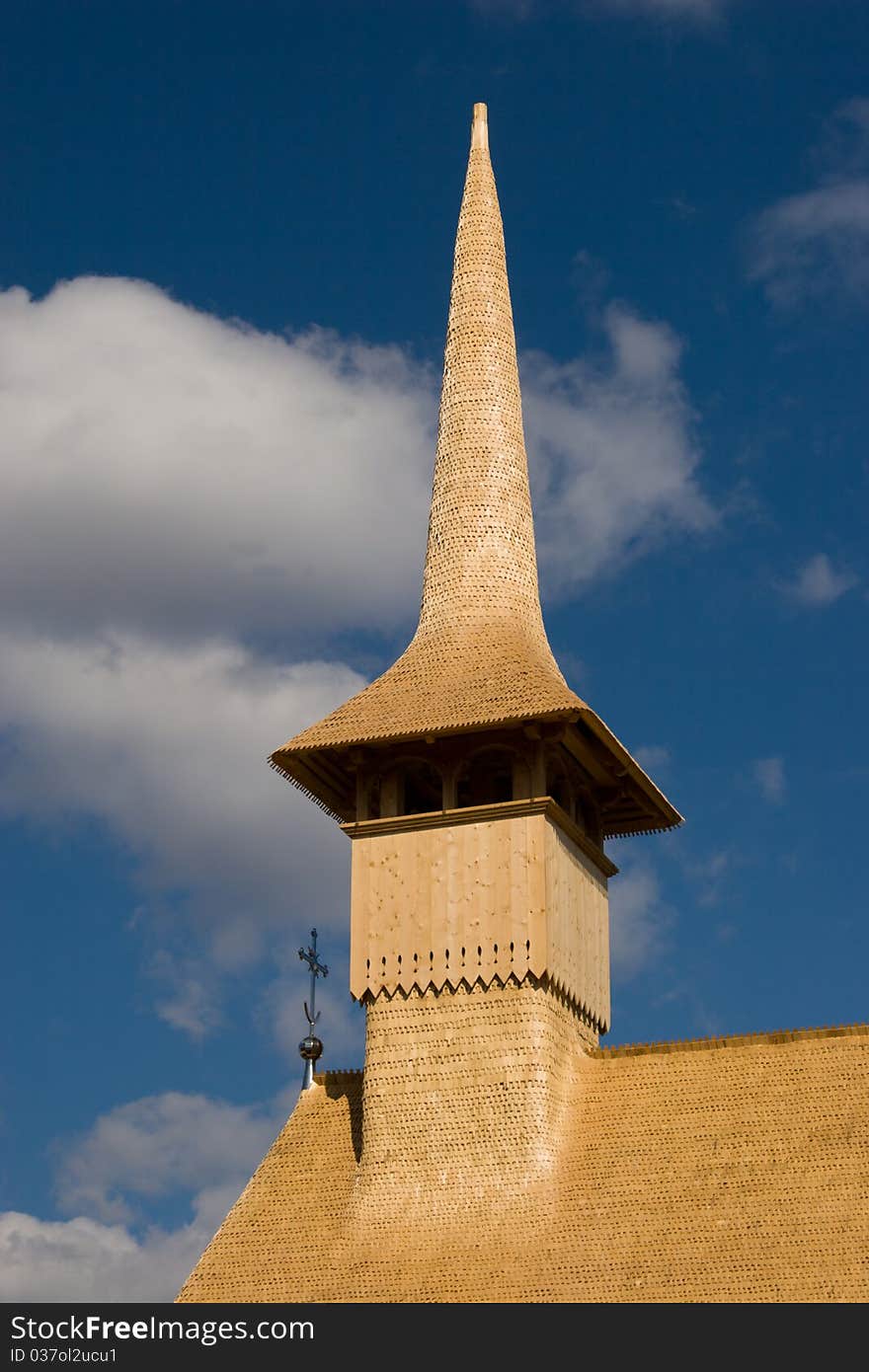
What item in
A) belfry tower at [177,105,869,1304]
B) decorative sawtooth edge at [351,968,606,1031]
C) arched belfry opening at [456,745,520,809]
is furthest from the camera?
arched belfry opening at [456,745,520,809]

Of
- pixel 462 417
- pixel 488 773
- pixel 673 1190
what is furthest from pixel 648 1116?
pixel 462 417

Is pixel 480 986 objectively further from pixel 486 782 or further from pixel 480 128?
pixel 480 128

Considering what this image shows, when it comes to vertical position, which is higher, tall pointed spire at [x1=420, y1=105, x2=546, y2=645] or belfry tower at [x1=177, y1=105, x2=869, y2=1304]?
tall pointed spire at [x1=420, y1=105, x2=546, y2=645]

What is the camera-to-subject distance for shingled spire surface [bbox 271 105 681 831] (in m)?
34.8

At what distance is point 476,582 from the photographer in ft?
123

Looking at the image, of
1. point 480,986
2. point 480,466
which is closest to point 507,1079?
point 480,986

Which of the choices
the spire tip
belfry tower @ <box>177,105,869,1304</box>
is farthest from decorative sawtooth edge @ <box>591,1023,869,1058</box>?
the spire tip

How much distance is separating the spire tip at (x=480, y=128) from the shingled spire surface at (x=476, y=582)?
27 millimetres

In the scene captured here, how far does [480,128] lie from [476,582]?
10.0 meters

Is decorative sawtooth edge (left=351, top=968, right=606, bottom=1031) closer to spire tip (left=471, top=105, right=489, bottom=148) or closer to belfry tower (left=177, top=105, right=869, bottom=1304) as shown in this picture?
belfry tower (left=177, top=105, right=869, bottom=1304)

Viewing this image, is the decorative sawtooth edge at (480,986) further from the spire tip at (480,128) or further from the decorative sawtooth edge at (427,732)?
the spire tip at (480,128)

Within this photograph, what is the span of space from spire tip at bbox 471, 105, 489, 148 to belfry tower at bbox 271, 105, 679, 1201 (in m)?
5.38

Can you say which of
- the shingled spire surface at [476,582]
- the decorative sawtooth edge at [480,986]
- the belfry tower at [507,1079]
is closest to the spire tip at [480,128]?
the shingled spire surface at [476,582]

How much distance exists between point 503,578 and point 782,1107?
10.6 m
